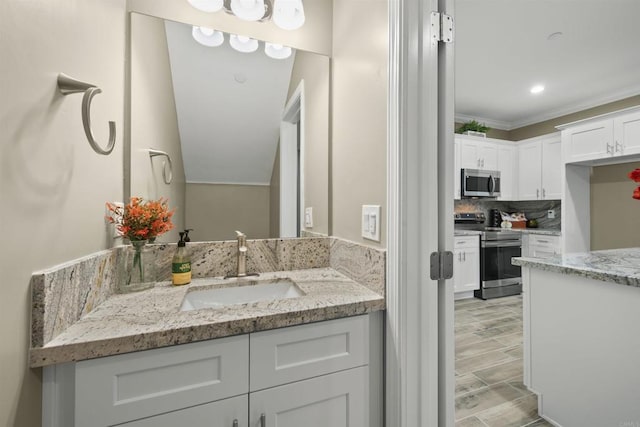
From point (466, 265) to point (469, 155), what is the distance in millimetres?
1610

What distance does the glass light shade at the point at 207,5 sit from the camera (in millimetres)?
1251

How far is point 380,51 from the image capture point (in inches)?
40.0

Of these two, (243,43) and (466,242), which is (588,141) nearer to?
(466,242)

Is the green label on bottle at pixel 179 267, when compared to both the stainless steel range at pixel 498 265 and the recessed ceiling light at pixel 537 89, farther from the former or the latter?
the recessed ceiling light at pixel 537 89

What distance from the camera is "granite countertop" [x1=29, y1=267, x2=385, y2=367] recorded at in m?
0.63

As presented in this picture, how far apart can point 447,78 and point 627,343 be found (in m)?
1.46

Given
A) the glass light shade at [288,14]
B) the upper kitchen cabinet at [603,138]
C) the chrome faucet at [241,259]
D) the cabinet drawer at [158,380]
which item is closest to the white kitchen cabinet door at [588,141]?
the upper kitchen cabinet at [603,138]

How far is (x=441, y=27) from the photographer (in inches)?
35.4

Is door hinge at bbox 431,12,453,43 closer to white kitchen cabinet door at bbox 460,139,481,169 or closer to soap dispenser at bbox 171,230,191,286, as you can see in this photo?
soap dispenser at bbox 171,230,191,286

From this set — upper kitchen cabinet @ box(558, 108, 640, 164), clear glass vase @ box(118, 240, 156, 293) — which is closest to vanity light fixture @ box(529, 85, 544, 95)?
upper kitchen cabinet @ box(558, 108, 640, 164)

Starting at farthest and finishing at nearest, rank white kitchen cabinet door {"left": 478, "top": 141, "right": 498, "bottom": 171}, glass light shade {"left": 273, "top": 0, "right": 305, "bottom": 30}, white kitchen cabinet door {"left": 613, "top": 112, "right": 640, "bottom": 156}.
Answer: white kitchen cabinet door {"left": 478, "top": 141, "right": 498, "bottom": 171} → white kitchen cabinet door {"left": 613, "top": 112, "right": 640, "bottom": 156} → glass light shade {"left": 273, "top": 0, "right": 305, "bottom": 30}

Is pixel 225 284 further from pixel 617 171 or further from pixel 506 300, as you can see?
pixel 617 171

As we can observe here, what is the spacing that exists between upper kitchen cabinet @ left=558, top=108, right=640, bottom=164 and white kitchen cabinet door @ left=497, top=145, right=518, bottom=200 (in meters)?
0.86

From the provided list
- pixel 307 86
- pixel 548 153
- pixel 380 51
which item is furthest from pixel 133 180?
pixel 548 153
